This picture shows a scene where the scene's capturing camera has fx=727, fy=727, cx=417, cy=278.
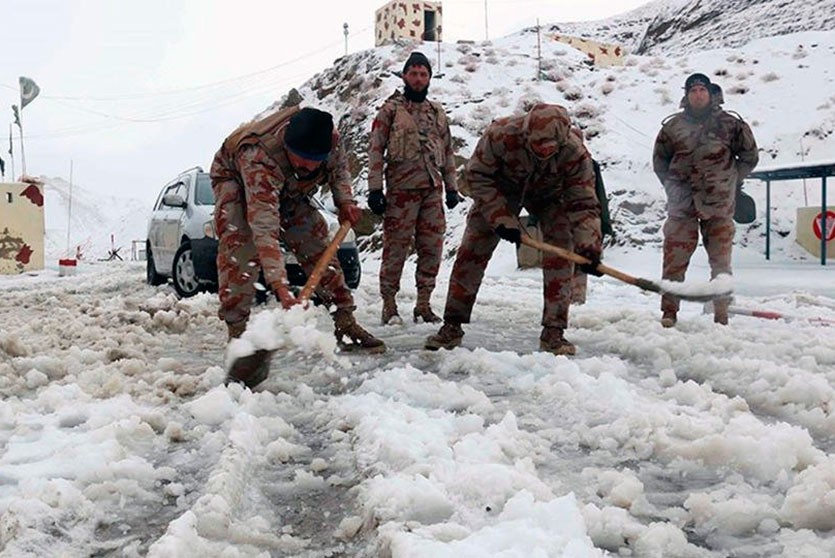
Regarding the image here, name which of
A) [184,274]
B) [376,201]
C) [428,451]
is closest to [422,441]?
[428,451]

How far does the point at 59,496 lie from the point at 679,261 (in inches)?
188

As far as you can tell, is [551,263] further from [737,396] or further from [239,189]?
[239,189]

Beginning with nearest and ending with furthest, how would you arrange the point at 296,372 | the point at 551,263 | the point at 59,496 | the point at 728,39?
the point at 59,496 → the point at 296,372 → the point at 551,263 → the point at 728,39

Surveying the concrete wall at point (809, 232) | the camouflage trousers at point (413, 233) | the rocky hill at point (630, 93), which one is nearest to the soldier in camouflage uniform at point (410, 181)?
the camouflage trousers at point (413, 233)

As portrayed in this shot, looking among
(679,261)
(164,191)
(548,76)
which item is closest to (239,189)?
(679,261)

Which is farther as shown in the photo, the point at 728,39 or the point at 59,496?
the point at 728,39

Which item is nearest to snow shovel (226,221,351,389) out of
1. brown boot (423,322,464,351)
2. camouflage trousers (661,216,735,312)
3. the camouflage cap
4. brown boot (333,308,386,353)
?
brown boot (333,308,386,353)

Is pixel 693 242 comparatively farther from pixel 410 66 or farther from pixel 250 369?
pixel 250 369

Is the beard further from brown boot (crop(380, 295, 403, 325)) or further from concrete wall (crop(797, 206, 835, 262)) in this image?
concrete wall (crop(797, 206, 835, 262))

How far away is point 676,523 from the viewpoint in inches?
82.3

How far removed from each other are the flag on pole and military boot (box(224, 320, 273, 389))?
18.9 metres

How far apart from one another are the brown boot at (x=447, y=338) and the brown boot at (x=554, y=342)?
54cm

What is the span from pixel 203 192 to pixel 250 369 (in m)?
5.38

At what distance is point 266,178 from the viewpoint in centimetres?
414
